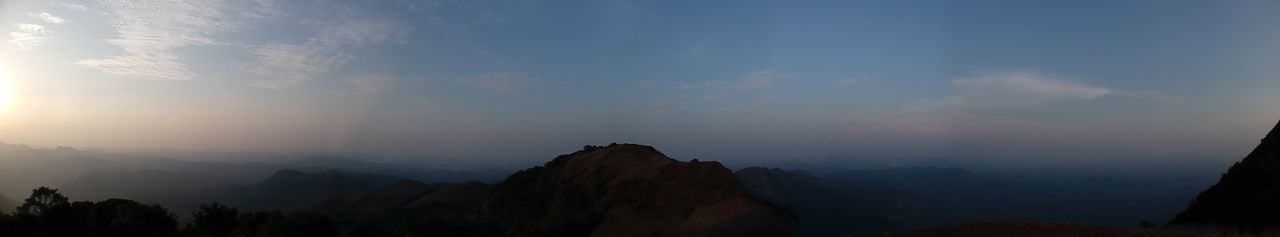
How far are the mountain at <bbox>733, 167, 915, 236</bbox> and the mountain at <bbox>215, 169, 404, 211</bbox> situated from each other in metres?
40.0

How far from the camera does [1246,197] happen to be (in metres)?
→ 27.2

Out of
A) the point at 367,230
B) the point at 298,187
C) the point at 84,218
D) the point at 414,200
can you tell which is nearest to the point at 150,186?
the point at 298,187

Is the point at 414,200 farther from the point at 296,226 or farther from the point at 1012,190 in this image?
the point at 1012,190

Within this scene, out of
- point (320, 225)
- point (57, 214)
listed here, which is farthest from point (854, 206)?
Result: point (57, 214)

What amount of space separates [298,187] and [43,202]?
70722 millimetres

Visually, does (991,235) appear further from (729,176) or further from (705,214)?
(729,176)

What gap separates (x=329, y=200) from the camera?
7006 centimetres

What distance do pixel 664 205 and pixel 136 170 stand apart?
12141 cm

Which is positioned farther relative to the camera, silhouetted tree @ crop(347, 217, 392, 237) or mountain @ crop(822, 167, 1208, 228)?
mountain @ crop(822, 167, 1208, 228)

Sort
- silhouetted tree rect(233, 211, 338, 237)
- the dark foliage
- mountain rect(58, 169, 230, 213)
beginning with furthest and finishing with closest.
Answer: mountain rect(58, 169, 230, 213) → the dark foliage → silhouetted tree rect(233, 211, 338, 237)

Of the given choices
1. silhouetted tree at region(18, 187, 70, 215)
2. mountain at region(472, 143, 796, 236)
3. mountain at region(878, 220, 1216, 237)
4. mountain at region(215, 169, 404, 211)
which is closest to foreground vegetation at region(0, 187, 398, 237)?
silhouetted tree at region(18, 187, 70, 215)

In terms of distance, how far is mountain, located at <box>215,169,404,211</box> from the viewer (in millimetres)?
84756

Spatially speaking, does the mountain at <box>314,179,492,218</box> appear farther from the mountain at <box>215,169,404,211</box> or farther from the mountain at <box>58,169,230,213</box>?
the mountain at <box>58,169,230,213</box>

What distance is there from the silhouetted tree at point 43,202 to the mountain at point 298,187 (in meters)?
44.8
